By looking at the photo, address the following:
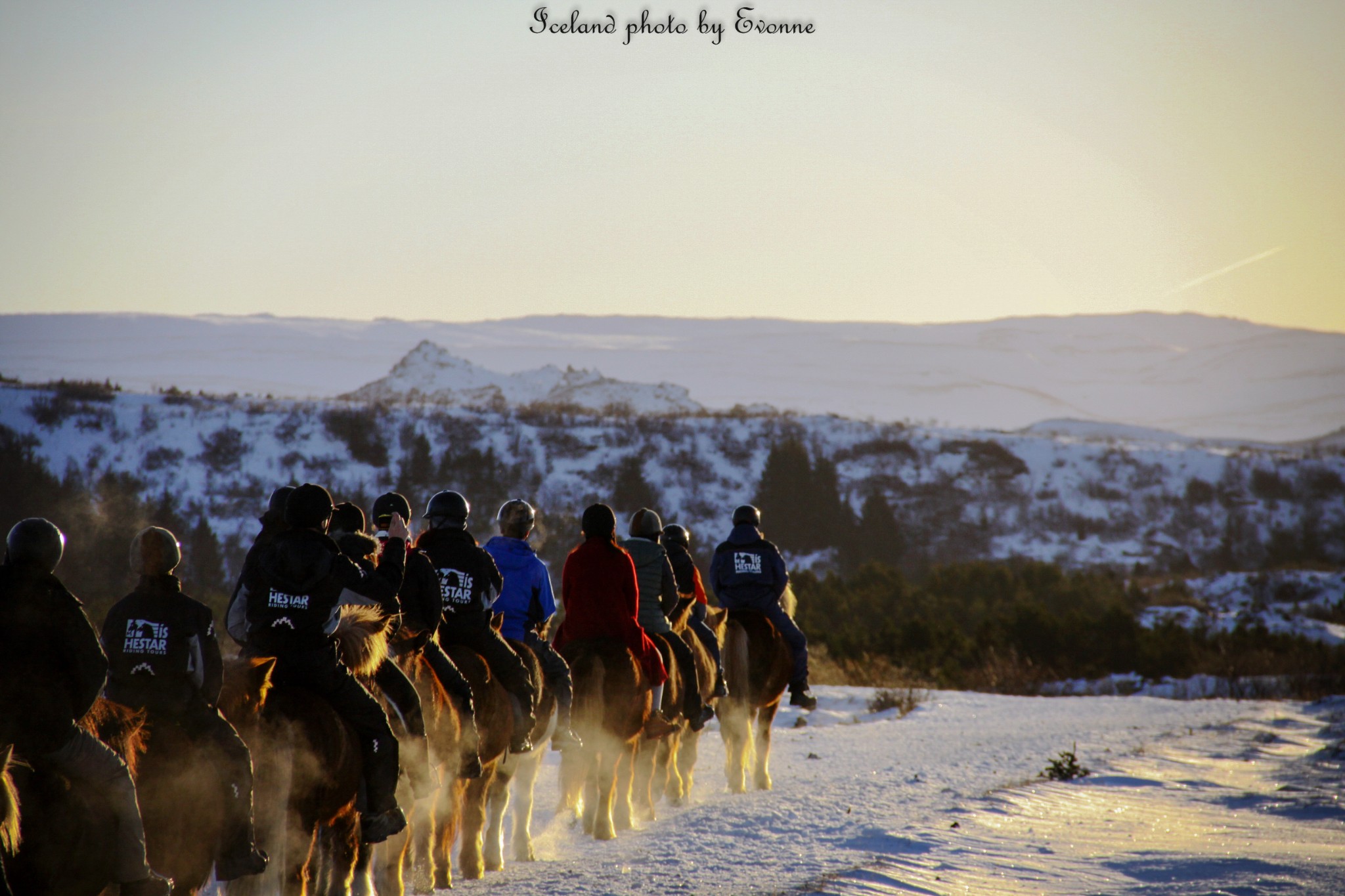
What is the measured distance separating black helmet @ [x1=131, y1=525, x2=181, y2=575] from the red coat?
3.88 m

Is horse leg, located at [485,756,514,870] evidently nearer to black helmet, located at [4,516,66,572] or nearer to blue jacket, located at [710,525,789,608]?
blue jacket, located at [710,525,789,608]

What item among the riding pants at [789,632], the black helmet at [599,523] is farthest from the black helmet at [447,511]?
the riding pants at [789,632]

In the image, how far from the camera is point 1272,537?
43375 millimetres

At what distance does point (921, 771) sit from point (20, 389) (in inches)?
1441

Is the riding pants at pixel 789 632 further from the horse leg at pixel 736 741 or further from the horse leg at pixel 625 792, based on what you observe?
the horse leg at pixel 625 792

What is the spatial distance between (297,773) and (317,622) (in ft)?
2.27

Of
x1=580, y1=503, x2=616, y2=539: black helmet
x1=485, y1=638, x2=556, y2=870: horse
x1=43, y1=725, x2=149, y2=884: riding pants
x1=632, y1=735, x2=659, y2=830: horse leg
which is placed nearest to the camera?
x1=43, y1=725, x2=149, y2=884: riding pants

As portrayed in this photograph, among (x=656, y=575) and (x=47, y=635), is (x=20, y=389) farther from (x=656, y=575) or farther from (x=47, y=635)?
(x=47, y=635)

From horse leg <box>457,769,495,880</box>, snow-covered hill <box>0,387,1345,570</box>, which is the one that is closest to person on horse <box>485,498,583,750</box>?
horse leg <box>457,769,495,880</box>

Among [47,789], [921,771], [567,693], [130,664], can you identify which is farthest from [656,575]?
[47,789]

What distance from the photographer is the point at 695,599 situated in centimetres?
1084

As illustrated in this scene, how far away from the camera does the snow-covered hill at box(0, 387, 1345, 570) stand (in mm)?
38344

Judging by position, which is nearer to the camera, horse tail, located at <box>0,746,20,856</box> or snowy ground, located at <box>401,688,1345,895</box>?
horse tail, located at <box>0,746,20,856</box>

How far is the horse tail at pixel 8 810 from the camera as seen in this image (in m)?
3.86
